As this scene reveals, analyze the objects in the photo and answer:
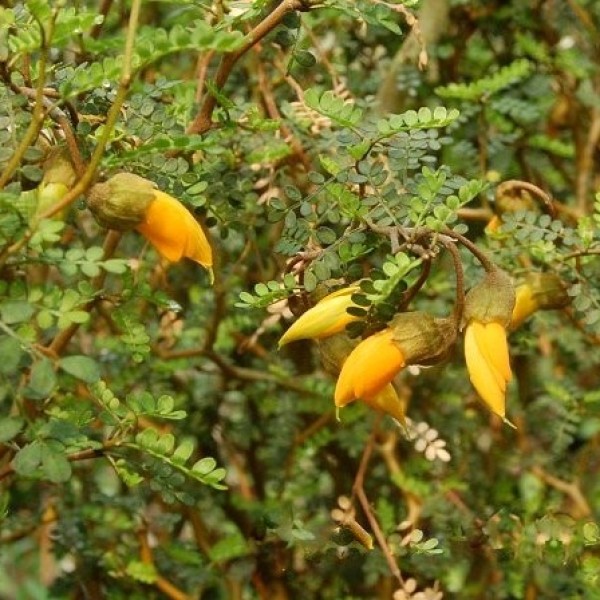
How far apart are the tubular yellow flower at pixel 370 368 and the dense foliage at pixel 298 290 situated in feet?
0.09

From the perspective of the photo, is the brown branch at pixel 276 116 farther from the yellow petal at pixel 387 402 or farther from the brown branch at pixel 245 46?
the yellow petal at pixel 387 402

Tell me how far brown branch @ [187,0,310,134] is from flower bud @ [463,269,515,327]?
0.22 metres

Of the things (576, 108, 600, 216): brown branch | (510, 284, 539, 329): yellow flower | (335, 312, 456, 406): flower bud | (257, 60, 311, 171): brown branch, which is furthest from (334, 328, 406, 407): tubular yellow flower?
(576, 108, 600, 216): brown branch

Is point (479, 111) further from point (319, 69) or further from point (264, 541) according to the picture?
point (264, 541)

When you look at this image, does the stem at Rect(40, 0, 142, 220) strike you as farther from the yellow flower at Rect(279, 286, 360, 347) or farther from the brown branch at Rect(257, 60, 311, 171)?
the brown branch at Rect(257, 60, 311, 171)

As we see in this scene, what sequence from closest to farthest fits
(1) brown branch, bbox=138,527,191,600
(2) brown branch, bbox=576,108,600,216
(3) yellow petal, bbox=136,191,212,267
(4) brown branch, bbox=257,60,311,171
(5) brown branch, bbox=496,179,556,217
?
(3) yellow petal, bbox=136,191,212,267
(5) brown branch, bbox=496,179,556,217
(4) brown branch, bbox=257,60,311,171
(1) brown branch, bbox=138,527,191,600
(2) brown branch, bbox=576,108,600,216

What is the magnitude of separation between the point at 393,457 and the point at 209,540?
0.25m

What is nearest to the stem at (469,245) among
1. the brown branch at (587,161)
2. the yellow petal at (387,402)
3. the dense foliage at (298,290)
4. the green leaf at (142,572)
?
the dense foliage at (298,290)

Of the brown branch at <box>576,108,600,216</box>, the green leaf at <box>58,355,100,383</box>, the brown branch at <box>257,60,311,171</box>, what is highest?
the green leaf at <box>58,355,100,383</box>

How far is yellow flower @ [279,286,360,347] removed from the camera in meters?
0.75

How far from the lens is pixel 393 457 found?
55.3 inches

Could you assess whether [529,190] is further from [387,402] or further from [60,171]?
[60,171]

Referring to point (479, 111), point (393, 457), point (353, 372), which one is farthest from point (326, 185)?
point (393, 457)

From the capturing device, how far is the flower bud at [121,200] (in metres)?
0.70
